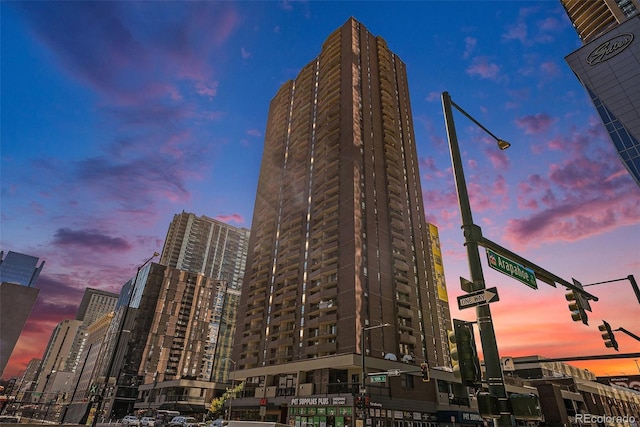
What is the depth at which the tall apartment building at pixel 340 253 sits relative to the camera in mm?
53469

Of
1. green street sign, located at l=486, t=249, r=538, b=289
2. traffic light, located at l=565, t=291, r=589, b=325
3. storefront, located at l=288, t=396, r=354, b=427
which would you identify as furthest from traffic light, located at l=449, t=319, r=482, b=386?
storefront, located at l=288, t=396, r=354, b=427

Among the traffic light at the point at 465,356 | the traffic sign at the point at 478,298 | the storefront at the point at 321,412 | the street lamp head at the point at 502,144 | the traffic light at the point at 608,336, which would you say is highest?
the street lamp head at the point at 502,144

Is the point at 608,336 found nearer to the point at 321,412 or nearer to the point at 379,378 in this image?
the point at 379,378

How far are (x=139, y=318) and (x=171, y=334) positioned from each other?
12.4m

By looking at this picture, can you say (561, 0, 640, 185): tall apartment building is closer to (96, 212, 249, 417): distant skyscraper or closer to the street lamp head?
the street lamp head

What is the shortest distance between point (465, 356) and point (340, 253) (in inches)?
2191

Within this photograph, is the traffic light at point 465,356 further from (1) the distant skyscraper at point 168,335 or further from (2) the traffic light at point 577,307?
(1) the distant skyscraper at point 168,335

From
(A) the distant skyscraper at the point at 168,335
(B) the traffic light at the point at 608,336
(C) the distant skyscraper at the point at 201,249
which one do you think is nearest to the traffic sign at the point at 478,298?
(B) the traffic light at the point at 608,336

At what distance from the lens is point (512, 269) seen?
936 centimetres

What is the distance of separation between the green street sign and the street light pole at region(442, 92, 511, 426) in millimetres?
818

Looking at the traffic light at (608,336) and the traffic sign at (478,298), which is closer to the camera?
the traffic sign at (478,298)

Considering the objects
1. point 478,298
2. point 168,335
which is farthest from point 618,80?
point 168,335

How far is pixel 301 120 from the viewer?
96.2 m

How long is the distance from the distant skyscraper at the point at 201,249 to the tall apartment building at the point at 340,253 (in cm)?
9874
